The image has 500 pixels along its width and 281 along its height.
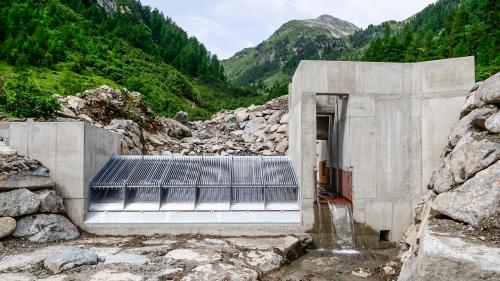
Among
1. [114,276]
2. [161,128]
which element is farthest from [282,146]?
[114,276]

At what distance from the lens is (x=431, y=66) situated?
1102 centimetres

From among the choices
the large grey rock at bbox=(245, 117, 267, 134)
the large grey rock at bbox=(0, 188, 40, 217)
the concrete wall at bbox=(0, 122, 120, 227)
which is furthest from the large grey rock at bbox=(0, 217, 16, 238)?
the large grey rock at bbox=(245, 117, 267, 134)

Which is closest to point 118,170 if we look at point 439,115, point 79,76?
point 439,115

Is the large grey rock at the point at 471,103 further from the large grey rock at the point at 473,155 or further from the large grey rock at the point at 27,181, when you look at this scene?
the large grey rock at the point at 27,181

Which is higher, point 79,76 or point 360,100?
point 79,76

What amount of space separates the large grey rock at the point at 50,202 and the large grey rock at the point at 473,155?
1092 cm

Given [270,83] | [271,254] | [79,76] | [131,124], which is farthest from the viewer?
[270,83]

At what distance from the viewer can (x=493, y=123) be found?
8430 millimetres

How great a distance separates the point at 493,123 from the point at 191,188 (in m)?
8.74

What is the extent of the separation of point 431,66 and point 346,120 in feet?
10.2

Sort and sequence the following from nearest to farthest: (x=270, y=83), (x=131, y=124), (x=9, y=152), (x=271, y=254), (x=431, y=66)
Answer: (x=271, y=254) → (x=9, y=152) → (x=431, y=66) → (x=131, y=124) → (x=270, y=83)

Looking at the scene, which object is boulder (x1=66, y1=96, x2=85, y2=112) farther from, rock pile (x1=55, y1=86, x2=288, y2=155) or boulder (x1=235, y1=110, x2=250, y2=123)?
boulder (x1=235, y1=110, x2=250, y2=123)

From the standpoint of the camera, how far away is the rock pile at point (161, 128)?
20328 millimetres

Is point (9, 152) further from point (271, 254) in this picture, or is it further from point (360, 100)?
point (360, 100)
